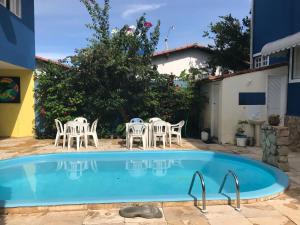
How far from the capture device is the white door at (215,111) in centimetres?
1792

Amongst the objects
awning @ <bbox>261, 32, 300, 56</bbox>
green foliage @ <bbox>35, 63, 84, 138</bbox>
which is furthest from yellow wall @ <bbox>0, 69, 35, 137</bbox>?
awning @ <bbox>261, 32, 300, 56</bbox>

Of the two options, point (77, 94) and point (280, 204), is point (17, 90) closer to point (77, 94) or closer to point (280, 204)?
point (77, 94)

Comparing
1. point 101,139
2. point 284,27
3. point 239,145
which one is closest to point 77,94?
point 101,139

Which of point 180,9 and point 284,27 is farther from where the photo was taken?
point 180,9

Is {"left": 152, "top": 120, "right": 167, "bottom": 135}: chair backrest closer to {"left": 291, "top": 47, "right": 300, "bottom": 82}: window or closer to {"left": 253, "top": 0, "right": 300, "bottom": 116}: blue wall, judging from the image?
{"left": 253, "top": 0, "right": 300, "bottom": 116}: blue wall

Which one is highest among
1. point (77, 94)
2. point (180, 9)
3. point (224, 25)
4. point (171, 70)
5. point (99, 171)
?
point (180, 9)

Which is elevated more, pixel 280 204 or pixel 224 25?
pixel 224 25

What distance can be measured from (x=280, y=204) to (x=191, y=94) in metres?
11.9

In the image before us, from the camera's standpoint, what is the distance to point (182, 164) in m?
13.8

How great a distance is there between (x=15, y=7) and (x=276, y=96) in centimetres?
1363

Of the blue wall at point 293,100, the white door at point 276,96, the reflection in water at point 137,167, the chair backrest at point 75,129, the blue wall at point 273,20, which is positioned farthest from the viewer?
the white door at point 276,96

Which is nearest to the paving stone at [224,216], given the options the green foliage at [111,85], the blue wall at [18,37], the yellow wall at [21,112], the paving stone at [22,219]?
the paving stone at [22,219]

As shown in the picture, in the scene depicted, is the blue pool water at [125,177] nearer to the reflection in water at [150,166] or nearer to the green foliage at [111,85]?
the reflection in water at [150,166]

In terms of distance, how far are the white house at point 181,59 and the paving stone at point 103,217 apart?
71.4 feet
